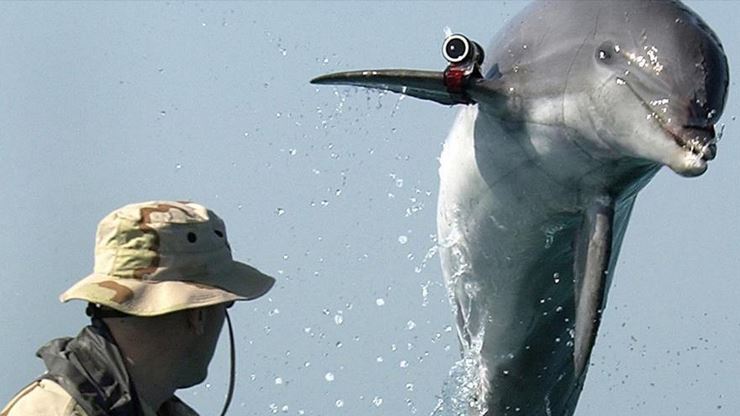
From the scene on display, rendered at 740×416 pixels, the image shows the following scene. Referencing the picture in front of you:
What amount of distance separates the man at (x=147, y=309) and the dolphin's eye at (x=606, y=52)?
252cm

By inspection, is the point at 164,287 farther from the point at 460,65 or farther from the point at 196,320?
the point at 460,65

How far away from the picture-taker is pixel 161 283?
4785 mm

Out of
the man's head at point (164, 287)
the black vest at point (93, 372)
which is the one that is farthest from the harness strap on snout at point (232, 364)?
the black vest at point (93, 372)

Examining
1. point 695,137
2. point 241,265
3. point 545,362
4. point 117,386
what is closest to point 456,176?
point 545,362

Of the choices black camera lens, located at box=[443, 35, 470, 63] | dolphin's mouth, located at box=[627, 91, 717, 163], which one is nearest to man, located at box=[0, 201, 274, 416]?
dolphin's mouth, located at box=[627, 91, 717, 163]

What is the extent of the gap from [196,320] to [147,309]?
22 cm

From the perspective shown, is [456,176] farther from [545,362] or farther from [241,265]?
[241,265]

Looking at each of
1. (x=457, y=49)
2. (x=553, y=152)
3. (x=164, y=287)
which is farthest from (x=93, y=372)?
(x=457, y=49)

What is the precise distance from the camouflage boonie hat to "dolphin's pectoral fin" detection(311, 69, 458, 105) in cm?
226

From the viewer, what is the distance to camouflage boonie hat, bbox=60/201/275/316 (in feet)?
15.4

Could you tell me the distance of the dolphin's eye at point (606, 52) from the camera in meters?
6.72

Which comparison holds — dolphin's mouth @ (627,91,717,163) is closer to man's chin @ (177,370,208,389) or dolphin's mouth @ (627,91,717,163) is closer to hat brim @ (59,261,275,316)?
hat brim @ (59,261,275,316)

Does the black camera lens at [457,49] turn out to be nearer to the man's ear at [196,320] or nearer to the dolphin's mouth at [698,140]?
the dolphin's mouth at [698,140]

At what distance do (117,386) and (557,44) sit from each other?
3.34 m
